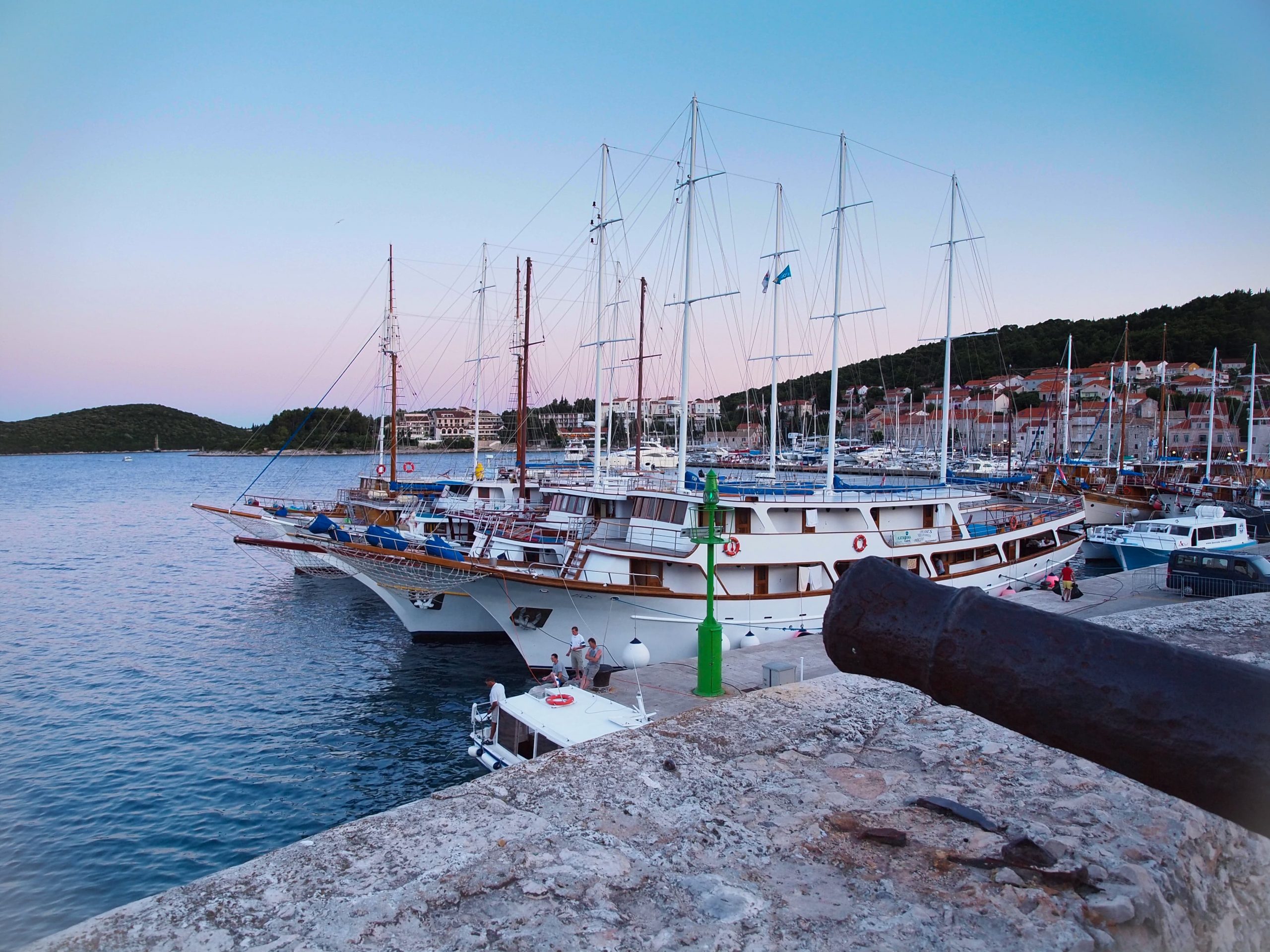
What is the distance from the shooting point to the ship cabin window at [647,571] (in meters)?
18.5

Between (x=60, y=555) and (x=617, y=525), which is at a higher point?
(x=617, y=525)

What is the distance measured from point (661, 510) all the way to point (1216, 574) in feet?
47.9

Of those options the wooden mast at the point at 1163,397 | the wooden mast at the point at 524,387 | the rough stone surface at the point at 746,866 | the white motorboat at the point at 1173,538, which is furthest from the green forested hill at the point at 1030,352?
the rough stone surface at the point at 746,866

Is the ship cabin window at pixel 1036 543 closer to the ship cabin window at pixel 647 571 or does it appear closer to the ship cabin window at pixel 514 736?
the ship cabin window at pixel 647 571

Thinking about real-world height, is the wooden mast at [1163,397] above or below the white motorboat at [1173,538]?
above

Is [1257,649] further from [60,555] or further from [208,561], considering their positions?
[60,555]

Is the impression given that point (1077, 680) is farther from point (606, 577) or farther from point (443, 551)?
point (443, 551)

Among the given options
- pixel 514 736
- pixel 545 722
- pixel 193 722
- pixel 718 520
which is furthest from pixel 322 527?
pixel 545 722

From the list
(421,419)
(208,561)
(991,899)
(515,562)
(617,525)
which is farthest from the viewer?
(421,419)

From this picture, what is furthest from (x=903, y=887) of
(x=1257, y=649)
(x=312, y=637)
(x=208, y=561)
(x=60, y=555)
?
(x=60, y=555)

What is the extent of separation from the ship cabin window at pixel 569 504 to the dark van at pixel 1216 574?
15.8 m

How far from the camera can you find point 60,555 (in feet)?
145

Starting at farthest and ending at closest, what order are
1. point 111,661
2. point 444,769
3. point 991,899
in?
1. point 111,661
2. point 444,769
3. point 991,899

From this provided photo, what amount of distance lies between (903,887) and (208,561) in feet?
151
